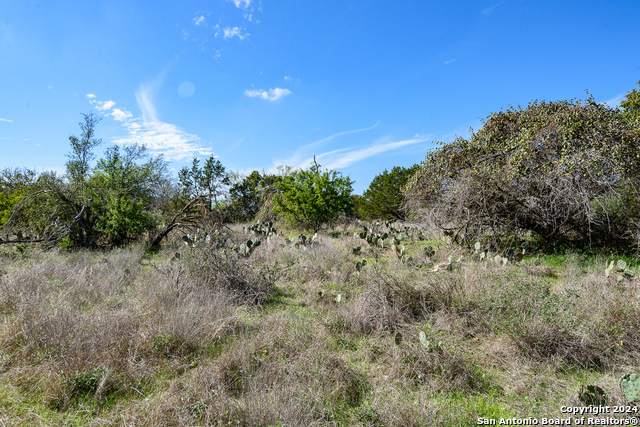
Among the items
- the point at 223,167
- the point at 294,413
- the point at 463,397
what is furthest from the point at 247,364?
the point at 223,167

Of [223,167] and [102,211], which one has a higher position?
[223,167]

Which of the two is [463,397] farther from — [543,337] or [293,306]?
[293,306]

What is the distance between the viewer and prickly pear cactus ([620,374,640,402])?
2.33 meters

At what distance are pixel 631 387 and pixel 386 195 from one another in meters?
20.3

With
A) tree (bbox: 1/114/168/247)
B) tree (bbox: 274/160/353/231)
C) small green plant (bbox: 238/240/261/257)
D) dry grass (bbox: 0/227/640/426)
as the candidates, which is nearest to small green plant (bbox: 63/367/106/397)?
dry grass (bbox: 0/227/640/426)

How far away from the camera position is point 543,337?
3266mm

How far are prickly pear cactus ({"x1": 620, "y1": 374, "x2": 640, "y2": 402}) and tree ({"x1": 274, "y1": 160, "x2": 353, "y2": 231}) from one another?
12868 millimetres

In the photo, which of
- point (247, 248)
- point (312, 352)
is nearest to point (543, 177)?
point (312, 352)

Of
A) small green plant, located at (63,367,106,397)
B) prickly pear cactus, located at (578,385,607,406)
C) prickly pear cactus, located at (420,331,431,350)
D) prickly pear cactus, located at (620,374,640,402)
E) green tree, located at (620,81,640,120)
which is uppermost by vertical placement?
green tree, located at (620,81,640,120)

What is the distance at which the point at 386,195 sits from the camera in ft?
73.4

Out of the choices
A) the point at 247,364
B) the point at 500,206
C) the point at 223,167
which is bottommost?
the point at 247,364

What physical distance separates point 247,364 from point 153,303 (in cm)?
203

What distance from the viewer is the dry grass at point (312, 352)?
250 centimetres

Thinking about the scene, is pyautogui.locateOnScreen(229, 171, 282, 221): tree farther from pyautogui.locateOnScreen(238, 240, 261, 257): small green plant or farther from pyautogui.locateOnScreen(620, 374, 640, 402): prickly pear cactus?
pyautogui.locateOnScreen(620, 374, 640, 402): prickly pear cactus
